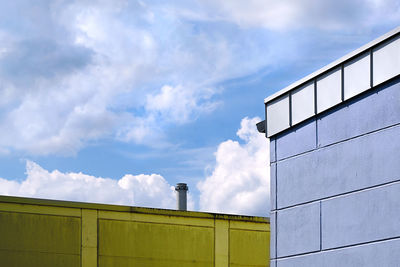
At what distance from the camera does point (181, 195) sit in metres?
29.5

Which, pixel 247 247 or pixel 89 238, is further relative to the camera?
pixel 247 247

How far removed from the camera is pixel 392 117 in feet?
47.9

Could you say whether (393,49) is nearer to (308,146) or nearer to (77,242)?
(308,146)

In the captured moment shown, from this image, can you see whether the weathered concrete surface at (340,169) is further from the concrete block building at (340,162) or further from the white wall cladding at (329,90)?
the white wall cladding at (329,90)

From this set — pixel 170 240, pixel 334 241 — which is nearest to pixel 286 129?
pixel 334 241

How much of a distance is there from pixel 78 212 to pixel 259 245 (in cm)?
643

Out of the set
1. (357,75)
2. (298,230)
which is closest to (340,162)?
(357,75)

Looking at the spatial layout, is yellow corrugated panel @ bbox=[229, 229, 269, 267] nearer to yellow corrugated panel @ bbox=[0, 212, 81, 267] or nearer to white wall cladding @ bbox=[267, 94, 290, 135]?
yellow corrugated panel @ bbox=[0, 212, 81, 267]

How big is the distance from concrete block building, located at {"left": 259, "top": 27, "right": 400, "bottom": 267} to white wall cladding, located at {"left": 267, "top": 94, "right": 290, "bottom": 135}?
0.08 ft

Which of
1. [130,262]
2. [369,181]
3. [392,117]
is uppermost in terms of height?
[392,117]

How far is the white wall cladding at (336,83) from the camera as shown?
48.6ft

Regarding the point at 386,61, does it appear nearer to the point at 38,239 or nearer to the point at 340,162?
the point at 340,162

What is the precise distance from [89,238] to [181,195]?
5678 millimetres

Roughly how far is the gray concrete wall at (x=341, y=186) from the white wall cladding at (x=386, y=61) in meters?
0.17
